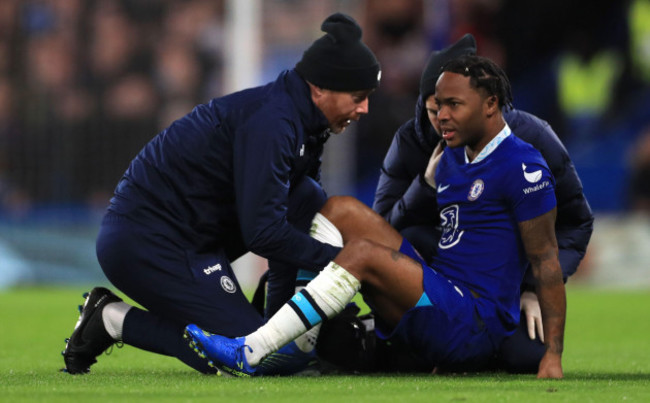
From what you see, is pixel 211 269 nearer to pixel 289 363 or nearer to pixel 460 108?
pixel 289 363

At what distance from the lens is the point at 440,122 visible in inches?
163

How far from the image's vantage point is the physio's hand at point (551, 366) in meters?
3.98

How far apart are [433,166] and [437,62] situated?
0.54 meters

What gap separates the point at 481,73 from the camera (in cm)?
413

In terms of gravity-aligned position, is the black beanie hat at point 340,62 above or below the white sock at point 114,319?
above

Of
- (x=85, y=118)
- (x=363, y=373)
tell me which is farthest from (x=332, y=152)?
(x=363, y=373)

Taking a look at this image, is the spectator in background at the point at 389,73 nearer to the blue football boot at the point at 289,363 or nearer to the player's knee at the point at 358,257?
the blue football boot at the point at 289,363

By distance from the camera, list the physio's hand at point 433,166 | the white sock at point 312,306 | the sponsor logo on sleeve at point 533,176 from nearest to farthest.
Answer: the white sock at point 312,306 < the sponsor logo on sleeve at point 533,176 < the physio's hand at point 433,166

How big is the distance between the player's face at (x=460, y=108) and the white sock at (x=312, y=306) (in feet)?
2.26

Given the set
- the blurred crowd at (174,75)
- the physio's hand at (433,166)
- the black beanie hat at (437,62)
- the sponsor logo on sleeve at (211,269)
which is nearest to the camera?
the sponsor logo on sleeve at (211,269)

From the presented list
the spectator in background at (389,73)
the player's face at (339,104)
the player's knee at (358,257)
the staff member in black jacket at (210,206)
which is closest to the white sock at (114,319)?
the staff member in black jacket at (210,206)

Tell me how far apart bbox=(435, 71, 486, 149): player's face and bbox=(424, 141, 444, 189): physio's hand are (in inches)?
18.9

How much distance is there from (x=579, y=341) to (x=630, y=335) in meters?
0.60

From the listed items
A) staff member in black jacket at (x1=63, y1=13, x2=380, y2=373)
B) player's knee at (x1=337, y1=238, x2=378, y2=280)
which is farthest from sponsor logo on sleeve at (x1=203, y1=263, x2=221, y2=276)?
player's knee at (x1=337, y1=238, x2=378, y2=280)
